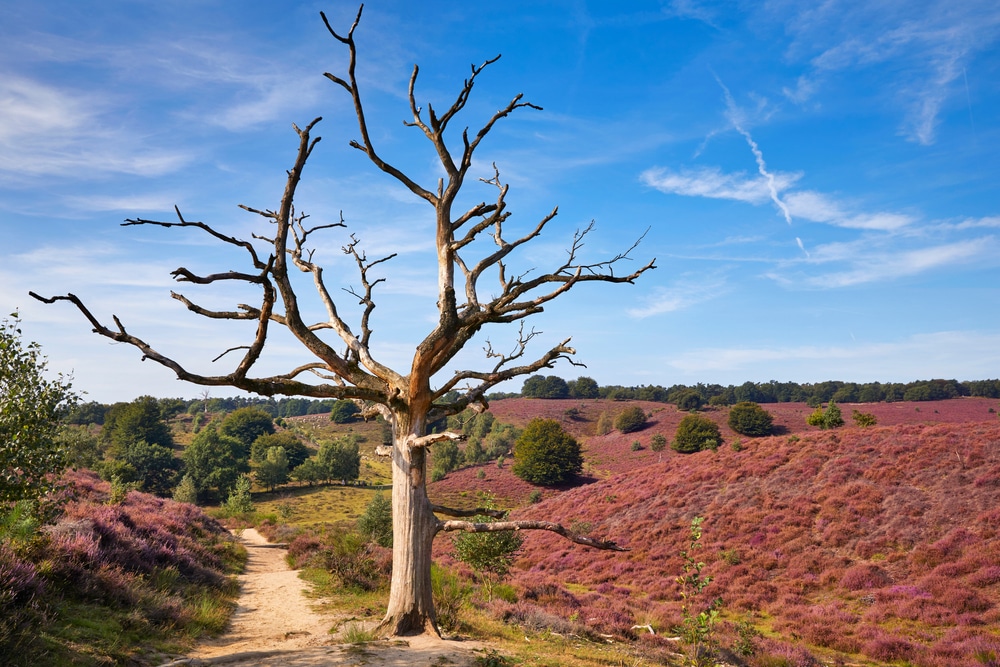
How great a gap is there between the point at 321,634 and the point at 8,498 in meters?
6.13

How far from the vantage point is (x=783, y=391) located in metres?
130

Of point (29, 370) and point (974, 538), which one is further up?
point (29, 370)

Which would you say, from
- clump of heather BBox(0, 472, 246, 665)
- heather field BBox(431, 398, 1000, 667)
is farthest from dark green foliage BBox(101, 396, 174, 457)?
clump of heather BBox(0, 472, 246, 665)

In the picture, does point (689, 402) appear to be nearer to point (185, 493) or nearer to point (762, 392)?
point (762, 392)

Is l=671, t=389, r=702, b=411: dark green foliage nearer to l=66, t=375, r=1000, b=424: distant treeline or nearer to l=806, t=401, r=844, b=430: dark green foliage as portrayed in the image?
l=66, t=375, r=1000, b=424: distant treeline

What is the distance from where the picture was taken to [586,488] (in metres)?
49.2

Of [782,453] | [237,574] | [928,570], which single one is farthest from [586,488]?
[237,574]

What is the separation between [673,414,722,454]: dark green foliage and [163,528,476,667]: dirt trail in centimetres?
5533

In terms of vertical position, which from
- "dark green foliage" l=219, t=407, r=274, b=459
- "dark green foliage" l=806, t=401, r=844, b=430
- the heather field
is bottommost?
the heather field

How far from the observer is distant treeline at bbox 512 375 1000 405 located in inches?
3949

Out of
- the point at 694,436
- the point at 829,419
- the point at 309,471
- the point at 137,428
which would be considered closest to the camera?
the point at 829,419

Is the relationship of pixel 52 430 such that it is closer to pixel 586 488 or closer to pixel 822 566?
pixel 822 566

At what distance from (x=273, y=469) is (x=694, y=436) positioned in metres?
54.3

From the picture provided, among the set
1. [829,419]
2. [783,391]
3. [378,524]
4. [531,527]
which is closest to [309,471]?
[378,524]
